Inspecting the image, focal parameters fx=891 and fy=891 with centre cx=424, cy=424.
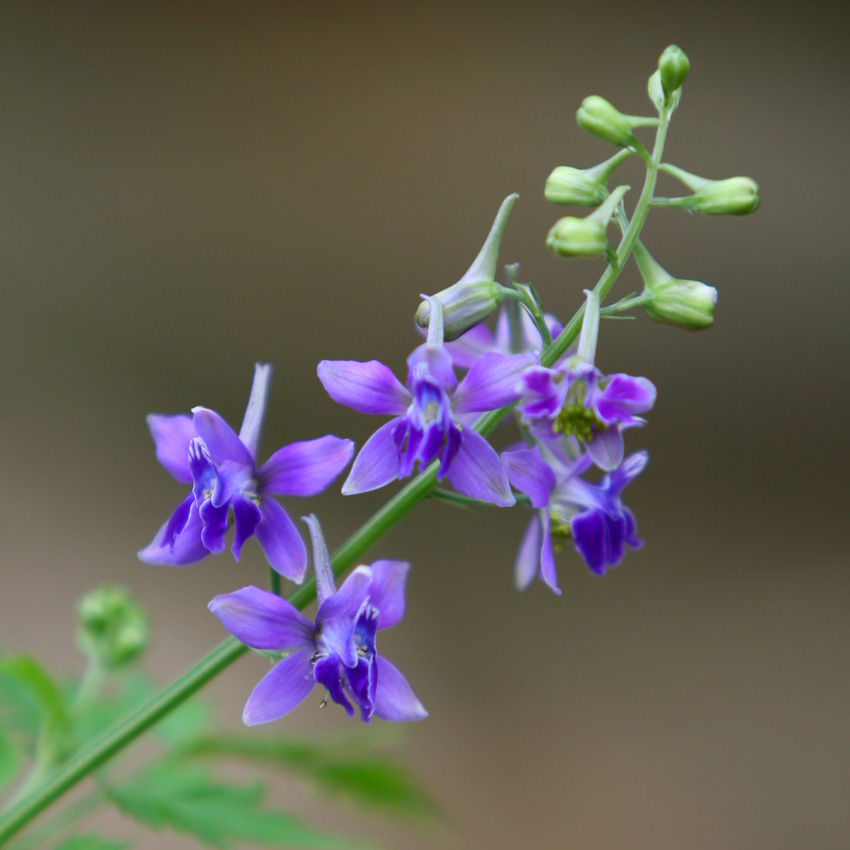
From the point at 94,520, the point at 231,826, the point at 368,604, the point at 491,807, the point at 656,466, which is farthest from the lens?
the point at 656,466

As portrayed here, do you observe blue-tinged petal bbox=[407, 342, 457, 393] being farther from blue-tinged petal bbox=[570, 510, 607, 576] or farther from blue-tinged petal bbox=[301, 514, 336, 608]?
blue-tinged petal bbox=[570, 510, 607, 576]

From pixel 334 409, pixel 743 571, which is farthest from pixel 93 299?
pixel 743 571

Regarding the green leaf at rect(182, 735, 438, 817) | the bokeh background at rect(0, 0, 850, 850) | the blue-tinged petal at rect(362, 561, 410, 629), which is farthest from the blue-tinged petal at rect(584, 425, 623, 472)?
the bokeh background at rect(0, 0, 850, 850)

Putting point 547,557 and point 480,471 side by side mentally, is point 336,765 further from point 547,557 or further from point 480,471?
point 480,471

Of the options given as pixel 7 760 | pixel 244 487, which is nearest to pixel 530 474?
pixel 244 487

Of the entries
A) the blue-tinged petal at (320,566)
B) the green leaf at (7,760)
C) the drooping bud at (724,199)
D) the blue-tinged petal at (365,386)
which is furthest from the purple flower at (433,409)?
the green leaf at (7,760)

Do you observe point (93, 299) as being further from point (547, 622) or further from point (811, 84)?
point (811, 84)
